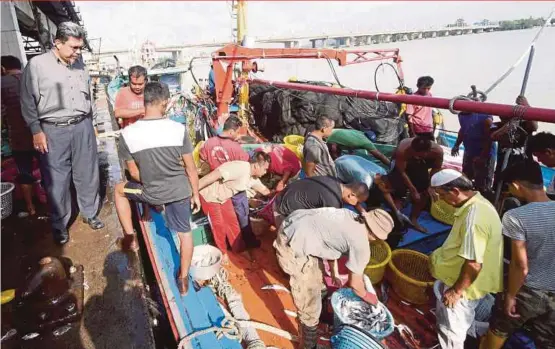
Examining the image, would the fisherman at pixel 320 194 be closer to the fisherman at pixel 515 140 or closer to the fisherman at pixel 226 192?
the fisherman at pixel 226 192

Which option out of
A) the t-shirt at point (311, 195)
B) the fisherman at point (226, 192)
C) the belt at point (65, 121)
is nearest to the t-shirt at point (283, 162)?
the fisherman at point (226, 192)

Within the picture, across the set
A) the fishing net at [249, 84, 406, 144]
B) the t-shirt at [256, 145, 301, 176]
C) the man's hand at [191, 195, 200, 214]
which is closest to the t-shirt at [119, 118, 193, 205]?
the man's hand at [191, 195, 200, 214]

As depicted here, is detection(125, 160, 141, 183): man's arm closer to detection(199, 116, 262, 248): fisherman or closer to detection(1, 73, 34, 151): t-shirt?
detection(199, 116, 262, 248): fisherman

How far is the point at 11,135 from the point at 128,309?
234 cm

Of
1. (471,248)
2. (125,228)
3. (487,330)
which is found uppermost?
(471,248)

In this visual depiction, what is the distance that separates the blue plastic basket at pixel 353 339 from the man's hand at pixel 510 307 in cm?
97

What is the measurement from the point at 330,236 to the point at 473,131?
3401 mm

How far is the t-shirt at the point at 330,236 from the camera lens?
265 cm

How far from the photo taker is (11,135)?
11.6 ft

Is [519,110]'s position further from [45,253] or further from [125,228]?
[45,253]

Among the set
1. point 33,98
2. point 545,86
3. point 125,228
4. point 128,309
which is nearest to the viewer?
point 128,309

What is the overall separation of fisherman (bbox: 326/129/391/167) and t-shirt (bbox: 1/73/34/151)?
4.37 meters

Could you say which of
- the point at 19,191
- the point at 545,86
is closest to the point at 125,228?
the point at 19,191

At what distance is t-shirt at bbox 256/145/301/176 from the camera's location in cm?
521
